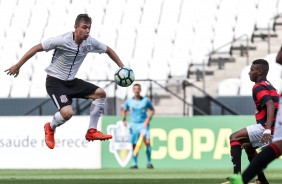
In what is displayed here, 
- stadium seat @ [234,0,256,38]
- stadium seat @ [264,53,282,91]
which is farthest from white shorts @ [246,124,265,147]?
stadium seat @ [234,0,256,38]

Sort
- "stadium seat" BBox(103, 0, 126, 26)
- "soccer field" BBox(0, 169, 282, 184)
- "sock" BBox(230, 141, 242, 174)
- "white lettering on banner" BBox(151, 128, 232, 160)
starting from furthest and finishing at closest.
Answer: "stadium seat" BBox(103, 0, 126, 26), "white lettering on banner" BBox(151, 128, 232, 160), "soccer field" BBox(0, 169, 282, 184), "sock" BBox(230, 141, 242, 174)

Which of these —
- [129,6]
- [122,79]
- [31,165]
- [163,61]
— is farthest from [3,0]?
[122,79]

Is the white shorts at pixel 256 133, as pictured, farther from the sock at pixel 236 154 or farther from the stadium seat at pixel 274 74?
the stadium seat at pixel 274 74

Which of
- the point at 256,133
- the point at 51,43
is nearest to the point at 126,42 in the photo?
the point at 51,43

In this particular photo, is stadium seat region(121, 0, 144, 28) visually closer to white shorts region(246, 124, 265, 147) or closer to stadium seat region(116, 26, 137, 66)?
stadium seat region(116, 26, 137, 66)

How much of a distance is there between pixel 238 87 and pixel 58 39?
1501 centimetres

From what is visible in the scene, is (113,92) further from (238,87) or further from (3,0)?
(3,0)

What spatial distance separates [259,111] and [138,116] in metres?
10.5

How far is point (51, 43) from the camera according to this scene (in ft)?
41.4

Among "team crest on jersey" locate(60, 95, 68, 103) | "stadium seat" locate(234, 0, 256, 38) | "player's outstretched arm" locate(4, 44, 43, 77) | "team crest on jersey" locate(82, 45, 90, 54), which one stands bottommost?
"team crest on jersey" locate(60, 95, 68, 103)

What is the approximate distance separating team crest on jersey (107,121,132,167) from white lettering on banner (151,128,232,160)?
108 cm

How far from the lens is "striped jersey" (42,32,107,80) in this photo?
12.8 m

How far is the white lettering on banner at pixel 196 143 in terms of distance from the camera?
22328 millimetres

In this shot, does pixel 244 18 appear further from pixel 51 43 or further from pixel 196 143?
pixel 51 43
